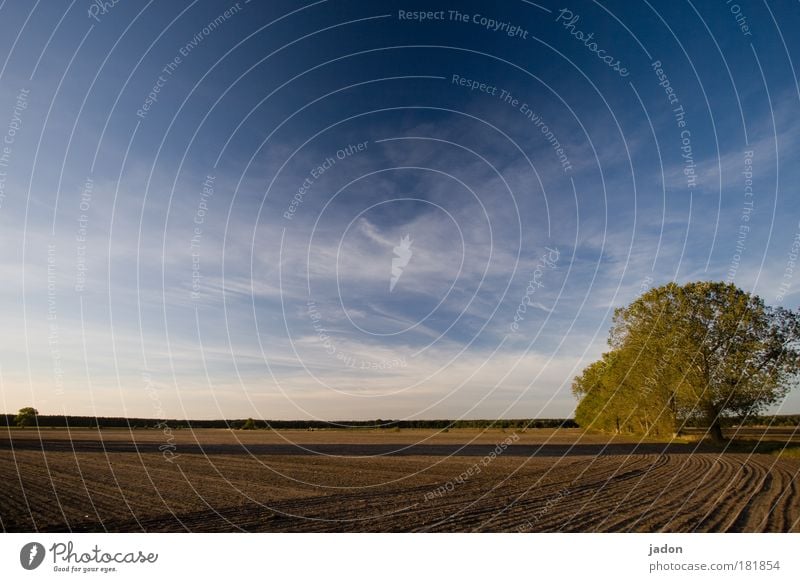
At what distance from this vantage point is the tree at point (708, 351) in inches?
2147

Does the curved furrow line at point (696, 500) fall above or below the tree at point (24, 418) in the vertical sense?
above

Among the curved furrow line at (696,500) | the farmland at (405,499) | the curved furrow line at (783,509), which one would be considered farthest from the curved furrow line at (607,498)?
the curved furrow line at (783,509)

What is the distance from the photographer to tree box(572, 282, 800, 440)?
179 ft

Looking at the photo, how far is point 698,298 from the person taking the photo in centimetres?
5894

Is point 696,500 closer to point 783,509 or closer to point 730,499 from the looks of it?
point 730,499

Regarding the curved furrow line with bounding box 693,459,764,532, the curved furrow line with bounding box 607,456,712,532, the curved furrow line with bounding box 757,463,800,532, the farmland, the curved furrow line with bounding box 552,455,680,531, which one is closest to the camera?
the curved furrow line with bounding box 757,463,800,532

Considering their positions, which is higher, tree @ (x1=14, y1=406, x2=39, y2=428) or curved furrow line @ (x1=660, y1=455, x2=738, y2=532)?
curved furrow line @ (x1=660, y1=455, x2=738, y2=532)

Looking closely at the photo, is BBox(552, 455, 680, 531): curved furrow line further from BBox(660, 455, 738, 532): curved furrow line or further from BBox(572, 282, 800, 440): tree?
BBox(572, 282, 800, 440): tree

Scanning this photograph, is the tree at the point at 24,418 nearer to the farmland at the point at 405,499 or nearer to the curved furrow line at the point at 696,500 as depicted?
the farmland at the point at 405,499

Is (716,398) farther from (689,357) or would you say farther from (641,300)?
(641,300)

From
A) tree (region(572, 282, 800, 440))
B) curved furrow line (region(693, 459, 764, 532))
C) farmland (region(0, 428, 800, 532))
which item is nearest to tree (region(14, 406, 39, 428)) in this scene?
farmland (region(0, 428, 800, 532))

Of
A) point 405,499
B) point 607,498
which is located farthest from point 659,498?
point 405,499

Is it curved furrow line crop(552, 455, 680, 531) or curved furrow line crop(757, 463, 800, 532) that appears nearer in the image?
curved furrow line crop(757, 463, 800, 532)

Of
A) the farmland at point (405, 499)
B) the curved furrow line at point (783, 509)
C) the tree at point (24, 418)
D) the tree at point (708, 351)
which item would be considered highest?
the tree at point (708, 351)
